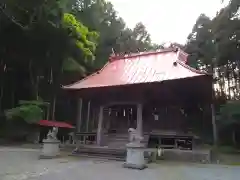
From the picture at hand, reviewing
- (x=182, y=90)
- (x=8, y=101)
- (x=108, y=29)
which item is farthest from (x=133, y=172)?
(x=108, y=29)

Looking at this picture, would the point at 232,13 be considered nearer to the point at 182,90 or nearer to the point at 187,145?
the point at 182,90

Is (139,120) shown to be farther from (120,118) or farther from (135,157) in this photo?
(135,157)

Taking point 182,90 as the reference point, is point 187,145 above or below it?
below

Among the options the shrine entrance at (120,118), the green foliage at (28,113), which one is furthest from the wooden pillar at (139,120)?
the green foliage at (28,113)

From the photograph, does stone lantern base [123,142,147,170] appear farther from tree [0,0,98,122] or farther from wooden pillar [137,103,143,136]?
tree [0,0,98,122]

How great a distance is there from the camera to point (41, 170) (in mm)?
6789

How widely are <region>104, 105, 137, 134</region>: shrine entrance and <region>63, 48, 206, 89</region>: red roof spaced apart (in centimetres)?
171

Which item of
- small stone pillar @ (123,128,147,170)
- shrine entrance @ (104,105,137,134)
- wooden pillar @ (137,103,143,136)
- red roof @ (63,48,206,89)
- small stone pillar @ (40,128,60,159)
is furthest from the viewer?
shrine entrance @ (104,105,137,134)

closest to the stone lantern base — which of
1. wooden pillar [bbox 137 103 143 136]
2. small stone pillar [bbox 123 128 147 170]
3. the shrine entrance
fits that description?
small stone pillar [bbox 123 128 147 170]

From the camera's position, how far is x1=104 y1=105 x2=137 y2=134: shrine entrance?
12.6 metres

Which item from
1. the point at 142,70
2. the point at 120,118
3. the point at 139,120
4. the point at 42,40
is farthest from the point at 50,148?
the point at 42,40

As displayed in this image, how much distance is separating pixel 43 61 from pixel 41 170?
35.7 ft

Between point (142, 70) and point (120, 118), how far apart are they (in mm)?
2850

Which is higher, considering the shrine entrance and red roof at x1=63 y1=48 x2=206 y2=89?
red roof at x1=63 y1=48 x2=206 y2=89
